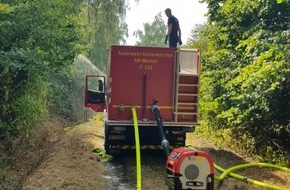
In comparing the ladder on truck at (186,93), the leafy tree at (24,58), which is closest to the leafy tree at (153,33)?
the leafy tree at (24,58)

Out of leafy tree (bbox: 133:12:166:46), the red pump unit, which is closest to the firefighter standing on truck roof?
the red pump unit

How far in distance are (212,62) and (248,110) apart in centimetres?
367

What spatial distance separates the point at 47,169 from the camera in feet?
29.8

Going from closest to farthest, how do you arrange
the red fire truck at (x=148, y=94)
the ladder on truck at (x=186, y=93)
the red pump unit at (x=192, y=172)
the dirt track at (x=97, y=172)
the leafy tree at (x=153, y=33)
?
the red pump unit at (x=192, y=172) → the dirt track at (x=97, y=172) → the red fire truck at (x=148, y=94) → the ladder on truck at (x=186, y=93) → the leafy tree at (x=153, y=33)

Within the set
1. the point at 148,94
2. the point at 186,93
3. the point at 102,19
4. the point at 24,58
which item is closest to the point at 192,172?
the point at 148,94

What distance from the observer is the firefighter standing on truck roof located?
11703mm

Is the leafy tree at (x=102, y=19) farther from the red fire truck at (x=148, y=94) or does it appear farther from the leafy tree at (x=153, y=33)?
the leafy tree at (x=153, y=33)

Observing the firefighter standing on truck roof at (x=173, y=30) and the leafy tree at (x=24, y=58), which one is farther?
the firefighter standing on truck roof at (x=173, y=30)

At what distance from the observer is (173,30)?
463 inches

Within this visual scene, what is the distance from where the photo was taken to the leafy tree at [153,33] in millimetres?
71312

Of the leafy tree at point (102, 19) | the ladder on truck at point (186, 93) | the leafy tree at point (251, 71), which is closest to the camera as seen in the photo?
the leafy tree at point (251, 71)

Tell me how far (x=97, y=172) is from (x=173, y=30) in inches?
196

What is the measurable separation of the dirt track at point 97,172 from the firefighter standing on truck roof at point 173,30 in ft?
11.6

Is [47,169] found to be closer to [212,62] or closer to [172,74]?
[172,74]
